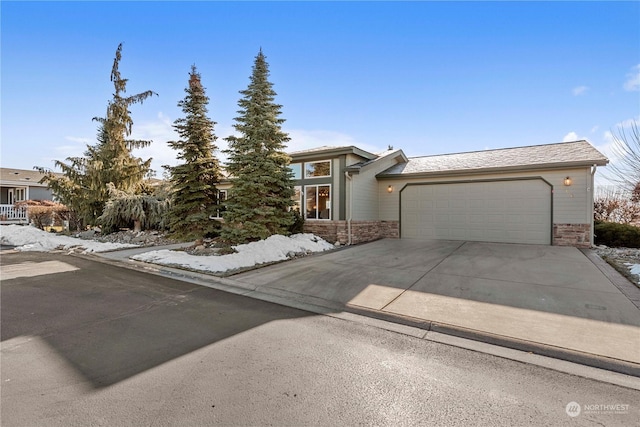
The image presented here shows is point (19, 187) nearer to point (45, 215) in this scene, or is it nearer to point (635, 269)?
point (45, 215)

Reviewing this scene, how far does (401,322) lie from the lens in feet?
13.8

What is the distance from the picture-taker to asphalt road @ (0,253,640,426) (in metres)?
2.26

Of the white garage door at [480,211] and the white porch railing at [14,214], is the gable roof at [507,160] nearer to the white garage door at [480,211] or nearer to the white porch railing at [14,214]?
Result: the white garage door at [480,211]

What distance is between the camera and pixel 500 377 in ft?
9.25

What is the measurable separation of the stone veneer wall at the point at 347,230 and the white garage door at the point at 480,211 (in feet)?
2.33

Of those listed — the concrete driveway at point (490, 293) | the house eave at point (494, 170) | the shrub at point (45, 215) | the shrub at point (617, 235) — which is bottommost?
the concrete driveway at point (490, 293)

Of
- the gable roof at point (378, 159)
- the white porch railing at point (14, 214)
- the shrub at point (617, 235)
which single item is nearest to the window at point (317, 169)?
the gable roof at point (378, 159)

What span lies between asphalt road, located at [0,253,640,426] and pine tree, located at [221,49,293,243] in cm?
571

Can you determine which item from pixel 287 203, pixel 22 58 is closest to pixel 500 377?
pixel 287 203

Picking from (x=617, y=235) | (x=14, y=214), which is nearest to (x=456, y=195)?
(x=617, y=235)

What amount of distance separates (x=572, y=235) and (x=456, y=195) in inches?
161

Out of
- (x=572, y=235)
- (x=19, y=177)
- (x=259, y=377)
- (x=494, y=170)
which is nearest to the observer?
(x=259, y=377)

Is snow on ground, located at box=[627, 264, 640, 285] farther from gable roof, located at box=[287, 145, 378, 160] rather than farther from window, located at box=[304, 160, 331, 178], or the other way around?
window, located at box=[304, 160, 331, 178]

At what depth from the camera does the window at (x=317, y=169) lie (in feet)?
40.6
